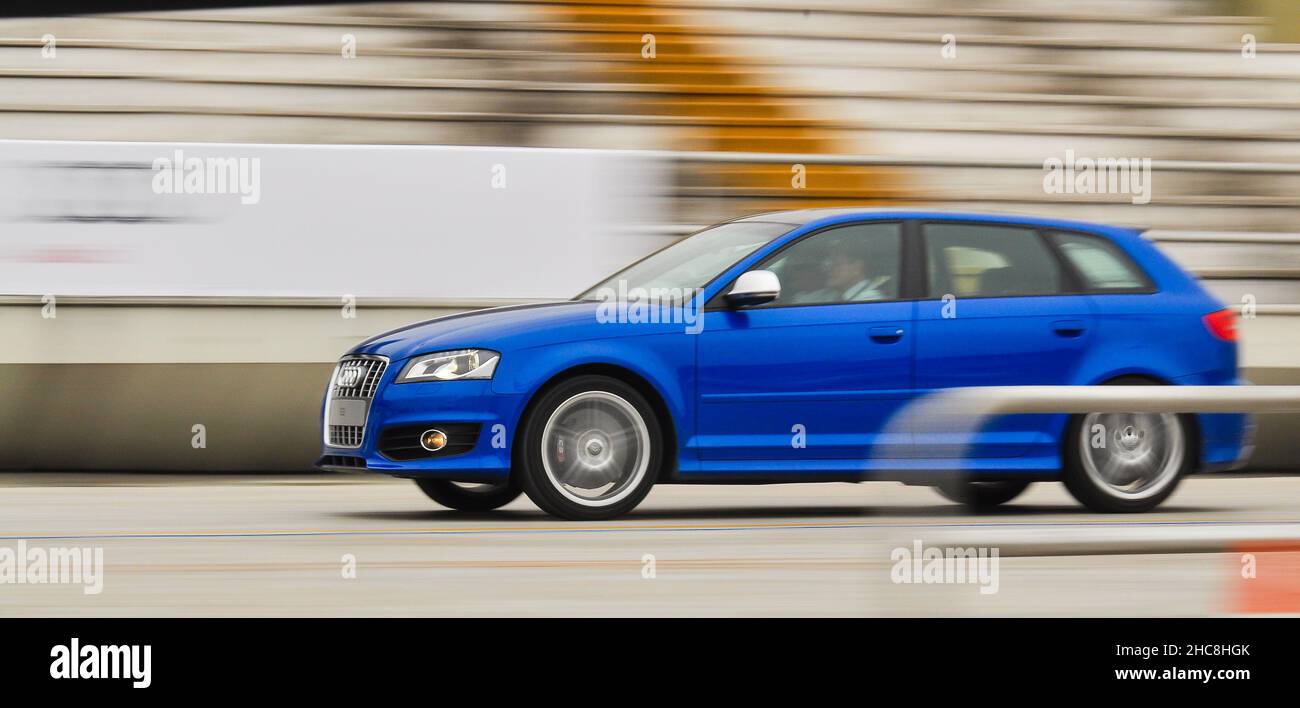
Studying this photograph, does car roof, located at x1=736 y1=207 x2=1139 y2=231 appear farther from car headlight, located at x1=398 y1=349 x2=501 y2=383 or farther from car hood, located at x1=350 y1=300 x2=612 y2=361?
car headlight, located at x1=398 y1=349 x2=501 y2=383

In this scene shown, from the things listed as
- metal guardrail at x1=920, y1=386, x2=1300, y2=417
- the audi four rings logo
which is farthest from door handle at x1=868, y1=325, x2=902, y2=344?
metal guardrail at x1=920, y1=386, x2=1300, y2=417

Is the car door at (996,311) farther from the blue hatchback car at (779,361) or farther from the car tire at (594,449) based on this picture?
the car tire at (594,449)

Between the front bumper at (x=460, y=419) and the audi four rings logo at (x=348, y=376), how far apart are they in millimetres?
417

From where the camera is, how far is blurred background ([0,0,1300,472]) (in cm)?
1216

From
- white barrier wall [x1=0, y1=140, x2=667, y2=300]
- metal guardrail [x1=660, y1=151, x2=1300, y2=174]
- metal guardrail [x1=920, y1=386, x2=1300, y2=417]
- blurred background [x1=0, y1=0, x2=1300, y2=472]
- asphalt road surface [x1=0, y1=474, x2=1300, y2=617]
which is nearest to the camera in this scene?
metal guardrail [x1=920, y1=386, x2=1300, y2=417]

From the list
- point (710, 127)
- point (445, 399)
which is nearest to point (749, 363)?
point (445, 399)

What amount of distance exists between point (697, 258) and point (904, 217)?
1.08 meters

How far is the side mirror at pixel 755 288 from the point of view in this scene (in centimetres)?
908

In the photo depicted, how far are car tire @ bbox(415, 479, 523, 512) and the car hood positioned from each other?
37.6 inches

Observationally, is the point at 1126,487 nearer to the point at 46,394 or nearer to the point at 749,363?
the point at 749,363

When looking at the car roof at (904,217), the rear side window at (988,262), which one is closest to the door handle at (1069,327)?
the rear side window at (988,262)

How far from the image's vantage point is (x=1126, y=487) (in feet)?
31.3

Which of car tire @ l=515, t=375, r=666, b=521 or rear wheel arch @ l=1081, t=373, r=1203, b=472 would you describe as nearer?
rear wheel arch @ l=1081, t=373, r=1203, b=472
